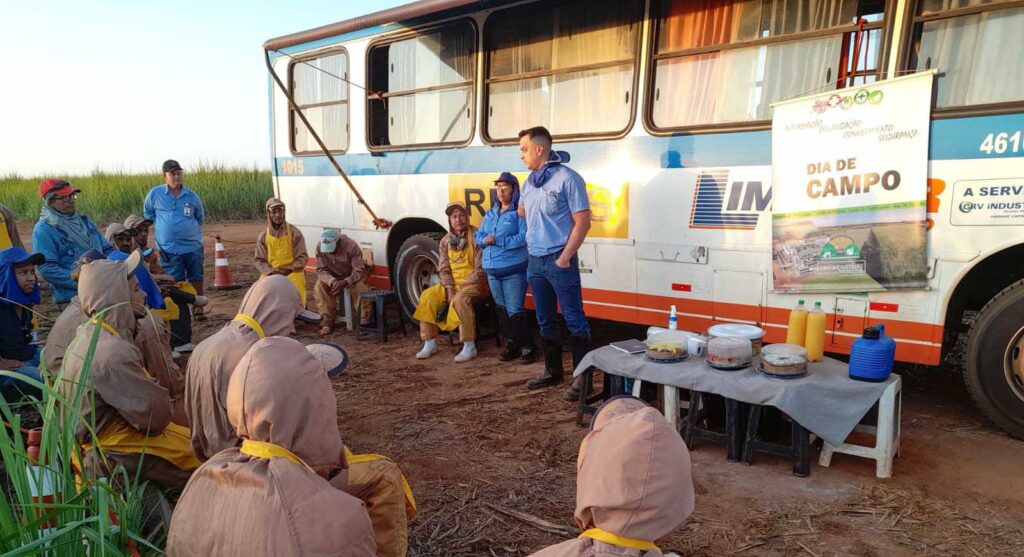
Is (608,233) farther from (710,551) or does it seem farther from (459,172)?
(710,551)

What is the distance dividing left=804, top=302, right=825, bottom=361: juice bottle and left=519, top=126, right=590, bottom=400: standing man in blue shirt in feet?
5.22

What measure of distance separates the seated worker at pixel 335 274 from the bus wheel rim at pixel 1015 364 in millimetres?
5561

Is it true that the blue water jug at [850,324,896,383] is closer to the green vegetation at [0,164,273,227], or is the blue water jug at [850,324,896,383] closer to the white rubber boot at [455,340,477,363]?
the white rubber boot at [455,340,477,363]

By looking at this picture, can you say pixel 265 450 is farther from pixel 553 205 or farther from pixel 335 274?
pixel 335 274

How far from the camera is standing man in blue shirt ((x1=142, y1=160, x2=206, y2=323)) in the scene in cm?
754

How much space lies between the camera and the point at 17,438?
192cm

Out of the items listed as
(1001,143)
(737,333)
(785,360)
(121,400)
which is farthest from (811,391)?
(121,400)

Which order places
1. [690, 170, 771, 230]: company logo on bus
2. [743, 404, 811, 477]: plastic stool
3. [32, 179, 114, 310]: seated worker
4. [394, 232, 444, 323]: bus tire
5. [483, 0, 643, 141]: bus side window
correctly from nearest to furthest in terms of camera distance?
[743, 404, 811, 477]: plastic stool
[690, 170, 771, 230]: company logo on bus
[483, 0, 643, 141]: bus side window
[32, 179, 114, 310]: seated worker
[394, 232, 444, 323]: bus tire

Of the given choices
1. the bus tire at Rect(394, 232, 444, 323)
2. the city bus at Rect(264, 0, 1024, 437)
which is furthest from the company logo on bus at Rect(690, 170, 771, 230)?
the bus tire at Rect(394, 232, 444, 323)

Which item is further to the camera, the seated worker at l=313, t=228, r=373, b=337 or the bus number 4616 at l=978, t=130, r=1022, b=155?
the seated worker at l=313, t=228, r=373, b=337

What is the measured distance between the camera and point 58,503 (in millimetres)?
1931

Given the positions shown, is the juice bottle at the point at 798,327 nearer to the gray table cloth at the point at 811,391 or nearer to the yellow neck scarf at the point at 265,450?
the gray table cloth at the point at 811,391

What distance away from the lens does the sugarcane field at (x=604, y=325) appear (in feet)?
6.47

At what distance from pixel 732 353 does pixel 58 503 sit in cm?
321
